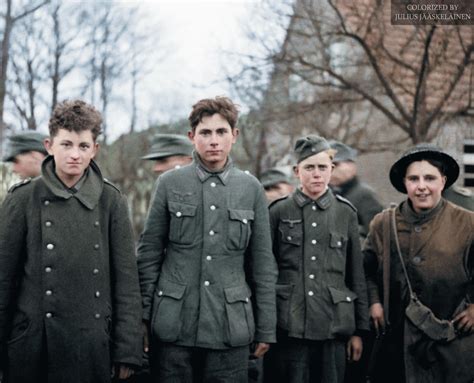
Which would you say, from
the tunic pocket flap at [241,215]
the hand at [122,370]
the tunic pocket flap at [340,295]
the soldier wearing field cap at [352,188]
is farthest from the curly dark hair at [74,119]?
the soldier wearing field cap at [352,188]

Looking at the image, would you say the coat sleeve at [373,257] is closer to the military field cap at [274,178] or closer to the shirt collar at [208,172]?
the shirt collar at [208,172]

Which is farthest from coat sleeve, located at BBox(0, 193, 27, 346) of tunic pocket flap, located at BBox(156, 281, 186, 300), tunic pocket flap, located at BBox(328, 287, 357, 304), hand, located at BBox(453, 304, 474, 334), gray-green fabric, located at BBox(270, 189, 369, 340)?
hand, located at BBox(453, 304, 474, 334)

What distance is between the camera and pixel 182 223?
3869mm

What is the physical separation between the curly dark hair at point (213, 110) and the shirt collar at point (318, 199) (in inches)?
29.9

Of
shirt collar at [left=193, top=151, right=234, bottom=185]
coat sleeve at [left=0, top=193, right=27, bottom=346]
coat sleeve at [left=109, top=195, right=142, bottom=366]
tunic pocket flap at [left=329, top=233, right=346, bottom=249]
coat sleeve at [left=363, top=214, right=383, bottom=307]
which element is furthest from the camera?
coat sleeve at [left=363, top=214, right=383, bottom=307]

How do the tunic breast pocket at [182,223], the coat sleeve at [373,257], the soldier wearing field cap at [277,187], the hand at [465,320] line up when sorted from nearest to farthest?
the tunic breast pocket at [182,223] → the hand at [465,320] → the coat sleeve at [373,257] → the soldier wearing field cap at [277,187]

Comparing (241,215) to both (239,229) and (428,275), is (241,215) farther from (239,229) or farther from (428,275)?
(428,275)

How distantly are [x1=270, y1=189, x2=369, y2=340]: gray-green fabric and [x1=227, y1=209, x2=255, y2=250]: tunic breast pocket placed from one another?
52 cm

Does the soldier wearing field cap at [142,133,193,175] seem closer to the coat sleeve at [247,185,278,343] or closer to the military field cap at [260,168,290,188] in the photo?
the military field cap at [260,168,290,188]

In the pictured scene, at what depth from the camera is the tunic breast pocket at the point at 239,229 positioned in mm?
3885

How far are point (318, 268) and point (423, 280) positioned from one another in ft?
2.35

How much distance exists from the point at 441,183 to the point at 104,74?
550 inches

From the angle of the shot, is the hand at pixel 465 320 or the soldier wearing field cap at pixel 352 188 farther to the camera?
the soldier wearing field cap at pixel 352 188

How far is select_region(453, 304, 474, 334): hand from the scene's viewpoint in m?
4.21
